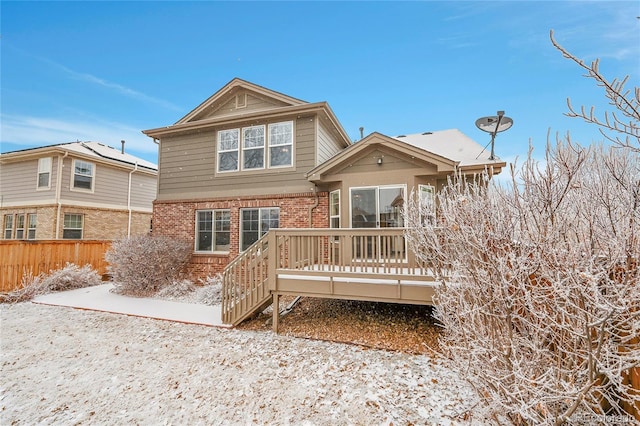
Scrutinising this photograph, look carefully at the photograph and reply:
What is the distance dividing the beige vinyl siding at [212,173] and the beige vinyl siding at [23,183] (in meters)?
7.06

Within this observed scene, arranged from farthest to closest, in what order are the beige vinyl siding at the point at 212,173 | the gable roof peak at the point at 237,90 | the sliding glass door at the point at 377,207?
the gable roof peak at the point at 237,90, the beige vinyl siding at the point at 212,173, the sliding glass door at the point at 377,207

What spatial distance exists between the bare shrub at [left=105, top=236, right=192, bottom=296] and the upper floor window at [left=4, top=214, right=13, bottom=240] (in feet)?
34.9

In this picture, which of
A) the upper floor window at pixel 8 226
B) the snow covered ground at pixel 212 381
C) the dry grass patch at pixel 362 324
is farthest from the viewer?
the upper floor window at pixel 8 226

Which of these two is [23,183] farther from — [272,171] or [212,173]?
[272,171]

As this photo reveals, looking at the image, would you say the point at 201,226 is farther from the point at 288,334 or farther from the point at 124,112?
the point at 124,112

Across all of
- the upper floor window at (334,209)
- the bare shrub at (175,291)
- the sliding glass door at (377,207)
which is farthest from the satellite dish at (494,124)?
the bare shrub at (175,291)

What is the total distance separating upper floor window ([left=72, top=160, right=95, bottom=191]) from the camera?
1399 cm

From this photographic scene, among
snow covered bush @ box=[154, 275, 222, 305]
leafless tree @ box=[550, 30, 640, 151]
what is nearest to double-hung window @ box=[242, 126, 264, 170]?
snow covered bush @ box=[154, 275, 222, 305]

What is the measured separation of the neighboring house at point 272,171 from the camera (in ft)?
A: 26.0

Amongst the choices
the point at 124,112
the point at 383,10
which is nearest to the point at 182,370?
the point at 383,10

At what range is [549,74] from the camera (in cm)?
948

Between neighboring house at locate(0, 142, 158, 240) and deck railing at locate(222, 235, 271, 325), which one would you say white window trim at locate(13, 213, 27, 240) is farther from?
deck railing at locate(222, 235, 271, 325)

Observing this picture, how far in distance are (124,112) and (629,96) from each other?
96.1 ft

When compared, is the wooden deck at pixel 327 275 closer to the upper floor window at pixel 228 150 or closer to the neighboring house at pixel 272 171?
the neighboring house at pixel 272 171
